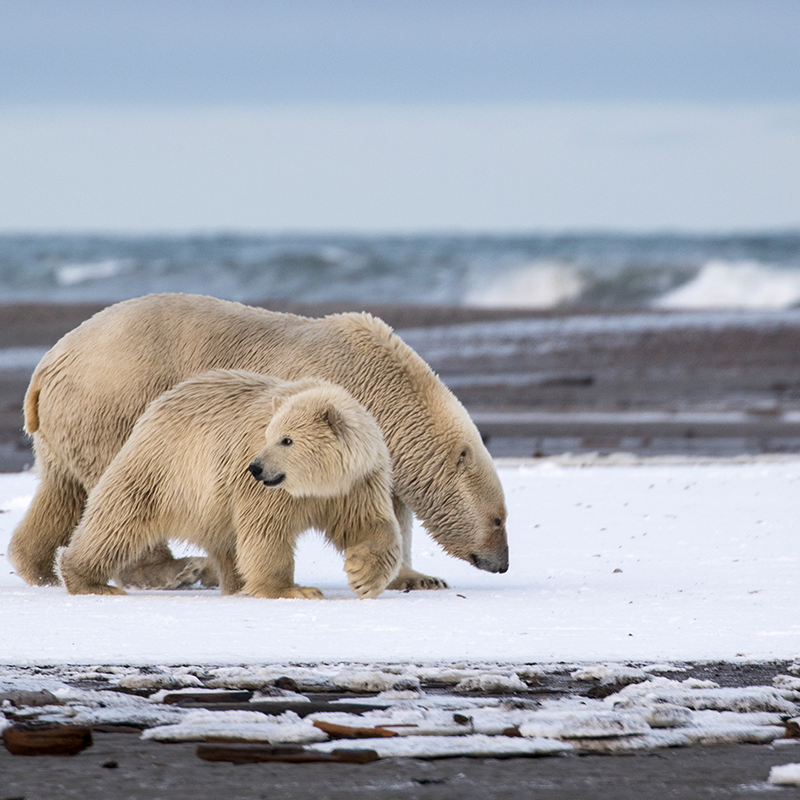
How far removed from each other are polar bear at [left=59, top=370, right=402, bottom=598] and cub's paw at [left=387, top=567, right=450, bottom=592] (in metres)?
0.53

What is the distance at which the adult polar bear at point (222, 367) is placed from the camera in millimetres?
5883

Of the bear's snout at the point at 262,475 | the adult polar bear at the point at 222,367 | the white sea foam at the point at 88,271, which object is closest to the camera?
the bear's snout at the point at 262,475

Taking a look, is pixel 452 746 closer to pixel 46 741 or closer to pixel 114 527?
pixel 46 741

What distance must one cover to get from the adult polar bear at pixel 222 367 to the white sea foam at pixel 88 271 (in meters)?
35.3

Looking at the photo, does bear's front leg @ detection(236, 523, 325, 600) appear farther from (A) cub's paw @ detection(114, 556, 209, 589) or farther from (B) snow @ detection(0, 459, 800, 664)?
(A) cub's paw @ detection(114, 556, 209, 589)

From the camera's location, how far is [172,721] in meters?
3.13

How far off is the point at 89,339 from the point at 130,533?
1158 mm

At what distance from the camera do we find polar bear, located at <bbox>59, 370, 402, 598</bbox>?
516cm

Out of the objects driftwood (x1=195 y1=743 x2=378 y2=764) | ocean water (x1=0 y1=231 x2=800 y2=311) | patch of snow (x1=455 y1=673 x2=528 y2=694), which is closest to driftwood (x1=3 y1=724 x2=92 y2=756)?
driftwood (x1=195 y1=743 x2=378 y2=764)

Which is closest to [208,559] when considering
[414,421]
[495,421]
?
[414,421]

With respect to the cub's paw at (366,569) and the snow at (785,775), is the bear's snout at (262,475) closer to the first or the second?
the cub's paw at (366,569)

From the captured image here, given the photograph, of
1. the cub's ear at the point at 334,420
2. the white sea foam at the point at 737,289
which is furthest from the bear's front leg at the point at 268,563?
the white sea foam at the point at 737,289

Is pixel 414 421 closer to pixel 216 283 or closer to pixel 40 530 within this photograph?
pixel 40 530

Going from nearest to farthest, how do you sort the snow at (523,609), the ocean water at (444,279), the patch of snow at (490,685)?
the patch of snow at (490,685)
the snow at (523,609)
the ocean water at (444,279)
